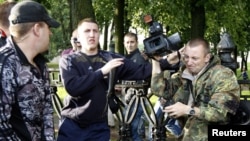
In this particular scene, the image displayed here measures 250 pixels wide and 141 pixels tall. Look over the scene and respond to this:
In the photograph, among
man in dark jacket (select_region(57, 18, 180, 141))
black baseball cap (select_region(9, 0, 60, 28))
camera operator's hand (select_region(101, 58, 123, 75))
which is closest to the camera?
black baseball cap (select_region(9, 0, 60, 28))

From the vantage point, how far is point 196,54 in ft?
12.9

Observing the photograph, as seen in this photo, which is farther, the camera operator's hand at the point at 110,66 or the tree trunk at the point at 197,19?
the tree trunk at the point at 197,19

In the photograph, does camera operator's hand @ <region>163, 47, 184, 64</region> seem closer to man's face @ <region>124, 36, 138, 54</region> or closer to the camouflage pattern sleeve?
the camouflage pattern sleeve

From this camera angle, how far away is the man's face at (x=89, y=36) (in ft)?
13.3

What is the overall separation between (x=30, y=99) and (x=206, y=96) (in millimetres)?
1631

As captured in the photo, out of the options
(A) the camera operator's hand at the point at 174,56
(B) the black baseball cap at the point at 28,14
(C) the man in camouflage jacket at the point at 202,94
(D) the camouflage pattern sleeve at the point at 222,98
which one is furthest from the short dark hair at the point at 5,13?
(D) the camouflage pattern sleeve at the point at 222,98

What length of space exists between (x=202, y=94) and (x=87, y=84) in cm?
95

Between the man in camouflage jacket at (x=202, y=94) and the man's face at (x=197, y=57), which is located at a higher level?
the man's face at (x=197, y=57)

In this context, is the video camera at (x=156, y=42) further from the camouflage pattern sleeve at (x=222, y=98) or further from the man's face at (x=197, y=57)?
the camouflage pattern sleeve at (x=222, y=98)

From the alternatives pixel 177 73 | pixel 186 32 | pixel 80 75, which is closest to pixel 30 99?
pixel 80 75

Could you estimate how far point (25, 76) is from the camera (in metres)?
2.76

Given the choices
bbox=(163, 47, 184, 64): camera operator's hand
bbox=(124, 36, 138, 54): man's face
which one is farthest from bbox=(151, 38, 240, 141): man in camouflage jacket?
bbox=(124, 36, 138, 54): man's face

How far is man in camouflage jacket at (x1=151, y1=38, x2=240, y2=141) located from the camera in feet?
12.1

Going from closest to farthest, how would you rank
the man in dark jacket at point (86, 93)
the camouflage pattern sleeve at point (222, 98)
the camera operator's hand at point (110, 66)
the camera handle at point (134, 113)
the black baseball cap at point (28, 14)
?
1. the black baseball cap at point (28, 14)
2. the camouflage pattern sleeve at point (222, 98)
3. the camera operator's hand at point (110, 66)
4. the man in dark jacket at point (86, 93)
5. the camera handle at point (134, 113)
